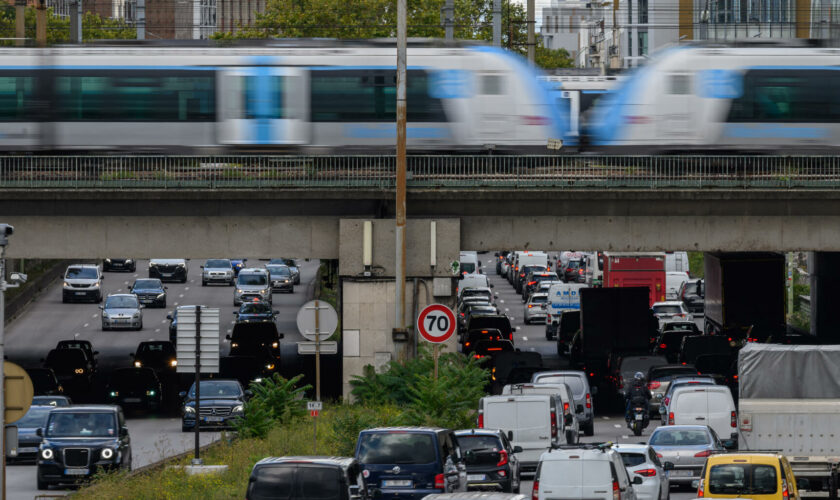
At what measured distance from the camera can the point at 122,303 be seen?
67.2m

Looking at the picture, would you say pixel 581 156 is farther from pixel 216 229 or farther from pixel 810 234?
pixel 216 229

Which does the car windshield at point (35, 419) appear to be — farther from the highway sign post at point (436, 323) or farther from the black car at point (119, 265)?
the black car at point (119, 265)

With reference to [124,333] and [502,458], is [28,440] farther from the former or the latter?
[124,333]

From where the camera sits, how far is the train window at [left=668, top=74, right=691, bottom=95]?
43.7 metres

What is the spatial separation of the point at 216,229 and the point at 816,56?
1805cm

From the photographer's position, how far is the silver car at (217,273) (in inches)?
3322

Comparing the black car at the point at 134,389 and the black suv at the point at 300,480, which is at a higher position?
the black suv at the point at 300,480

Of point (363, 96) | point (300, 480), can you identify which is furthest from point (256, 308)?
point (300, 480)

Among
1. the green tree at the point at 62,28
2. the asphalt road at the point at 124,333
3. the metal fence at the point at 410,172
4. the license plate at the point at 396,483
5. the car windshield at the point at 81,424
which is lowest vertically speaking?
the asphalt road at the point at 124,333

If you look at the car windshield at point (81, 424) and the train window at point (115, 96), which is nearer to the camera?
the car windshield at point (81, 424)

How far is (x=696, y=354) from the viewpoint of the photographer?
4838cm

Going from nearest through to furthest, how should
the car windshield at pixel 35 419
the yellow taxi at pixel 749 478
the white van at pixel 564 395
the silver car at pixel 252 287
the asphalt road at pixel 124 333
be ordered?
1. the yellow taxi at pixel 749 478
2. the white van at pixel 564 395
3. the car windshield at pixel 35 419
4. the asphalt road at pixel 124 333
5. the silver car at pixel 252 287

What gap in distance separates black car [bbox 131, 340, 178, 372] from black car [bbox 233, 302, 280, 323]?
42.6 ft

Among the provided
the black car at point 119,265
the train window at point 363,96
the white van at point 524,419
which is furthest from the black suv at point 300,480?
the black car at point 119,265
